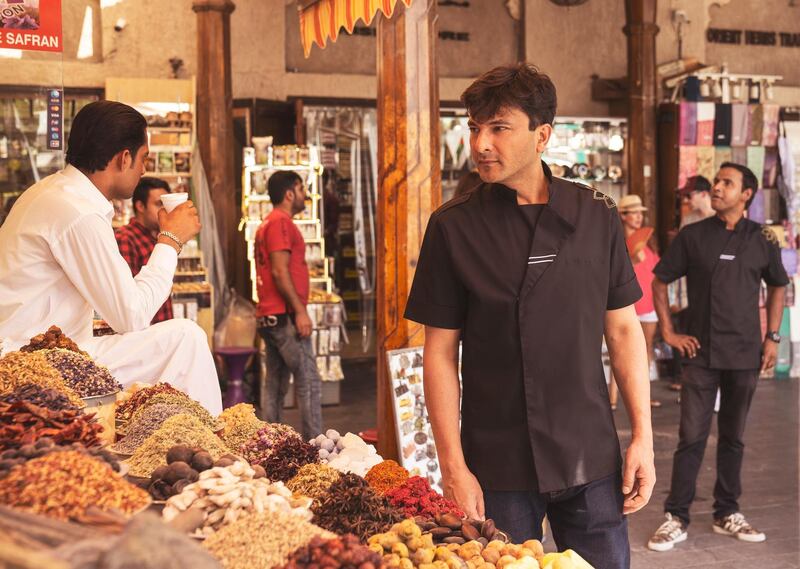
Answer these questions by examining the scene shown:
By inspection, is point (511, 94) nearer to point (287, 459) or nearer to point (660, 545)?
point (287, 459)

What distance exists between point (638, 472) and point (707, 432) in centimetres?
270

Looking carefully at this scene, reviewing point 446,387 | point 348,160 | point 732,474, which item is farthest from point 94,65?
point 446,387

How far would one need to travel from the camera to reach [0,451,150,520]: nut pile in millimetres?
1597

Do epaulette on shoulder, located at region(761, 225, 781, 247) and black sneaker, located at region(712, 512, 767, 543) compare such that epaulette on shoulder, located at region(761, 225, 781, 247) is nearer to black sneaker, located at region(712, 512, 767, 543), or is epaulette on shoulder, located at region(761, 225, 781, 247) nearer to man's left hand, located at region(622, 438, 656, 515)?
black sneaker, located at region(712, 512, 767, 543)

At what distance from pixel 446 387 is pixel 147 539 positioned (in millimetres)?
1469

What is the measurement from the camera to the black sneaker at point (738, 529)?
508 centimetres

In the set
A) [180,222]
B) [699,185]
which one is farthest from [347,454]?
[699,185]

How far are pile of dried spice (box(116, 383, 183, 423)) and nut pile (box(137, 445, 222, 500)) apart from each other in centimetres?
77

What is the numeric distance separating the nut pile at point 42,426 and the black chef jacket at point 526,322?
871 millimetres

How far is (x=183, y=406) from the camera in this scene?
289 centimetres

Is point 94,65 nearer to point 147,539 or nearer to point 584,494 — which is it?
point 584,494

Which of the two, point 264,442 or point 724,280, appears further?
point 724,280

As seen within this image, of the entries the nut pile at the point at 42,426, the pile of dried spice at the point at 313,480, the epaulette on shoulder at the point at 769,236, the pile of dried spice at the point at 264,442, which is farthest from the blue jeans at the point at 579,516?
the epaulette on shoulder at the point at 769,236

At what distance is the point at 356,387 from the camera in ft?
31.8
